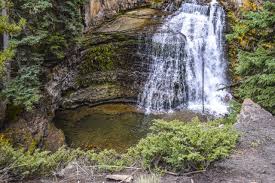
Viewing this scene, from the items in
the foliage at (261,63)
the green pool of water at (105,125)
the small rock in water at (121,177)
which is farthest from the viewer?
the green pool of water at (105,125)

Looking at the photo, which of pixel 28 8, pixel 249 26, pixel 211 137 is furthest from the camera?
pixel 28 8

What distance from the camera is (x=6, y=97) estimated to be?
1093cm

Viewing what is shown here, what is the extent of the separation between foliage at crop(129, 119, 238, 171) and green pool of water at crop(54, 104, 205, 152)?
694 cm

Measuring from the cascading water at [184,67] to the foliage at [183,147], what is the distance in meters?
10.1

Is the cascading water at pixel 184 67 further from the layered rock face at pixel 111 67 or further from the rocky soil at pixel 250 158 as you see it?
the rocky soil at pixel 250 158

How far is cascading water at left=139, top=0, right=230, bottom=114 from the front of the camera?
14.9m

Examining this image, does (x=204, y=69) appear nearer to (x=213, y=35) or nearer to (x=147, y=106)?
(x=213, y=35)

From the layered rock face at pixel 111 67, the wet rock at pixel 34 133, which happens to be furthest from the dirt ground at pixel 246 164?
the layered rock face at pixel 111 67

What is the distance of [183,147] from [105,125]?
30.2 ft

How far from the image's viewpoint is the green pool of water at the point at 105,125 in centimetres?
1208

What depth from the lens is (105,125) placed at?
522 inches

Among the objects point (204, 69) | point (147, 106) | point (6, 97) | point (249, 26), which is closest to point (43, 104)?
point (6, 97)

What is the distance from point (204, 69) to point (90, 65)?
508 centimetres

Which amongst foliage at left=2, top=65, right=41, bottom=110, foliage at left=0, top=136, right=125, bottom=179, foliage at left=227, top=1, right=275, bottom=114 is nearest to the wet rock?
foliage at left=2, top=65, right=41, bottom=110
